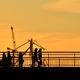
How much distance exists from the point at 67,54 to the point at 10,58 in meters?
5.26
